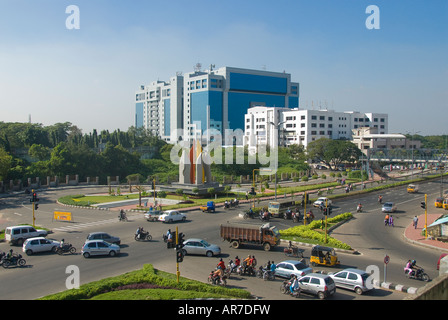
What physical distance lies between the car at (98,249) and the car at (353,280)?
1326cm

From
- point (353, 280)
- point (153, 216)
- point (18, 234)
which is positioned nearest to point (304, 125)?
point (153, 216)

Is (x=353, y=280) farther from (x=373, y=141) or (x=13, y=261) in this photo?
(x=373, y=141)

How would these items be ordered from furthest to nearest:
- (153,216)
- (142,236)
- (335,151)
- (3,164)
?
(335,151), (3,164), (153,216), (142,236)

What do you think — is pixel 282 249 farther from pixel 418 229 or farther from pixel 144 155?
pixel 144 155

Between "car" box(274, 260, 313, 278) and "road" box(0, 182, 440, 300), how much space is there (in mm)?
652

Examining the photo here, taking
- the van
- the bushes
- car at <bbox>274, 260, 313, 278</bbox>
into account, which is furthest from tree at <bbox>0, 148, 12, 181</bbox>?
car at <bbox>274, 260, 313, 278</bbox>

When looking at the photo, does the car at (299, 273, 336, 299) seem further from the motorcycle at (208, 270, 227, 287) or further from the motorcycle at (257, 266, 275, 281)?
the motorcycle at (208, 270, 227, 287)

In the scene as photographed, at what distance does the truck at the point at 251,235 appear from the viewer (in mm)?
25984

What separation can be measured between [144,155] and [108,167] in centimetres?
2021

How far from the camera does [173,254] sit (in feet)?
81.2

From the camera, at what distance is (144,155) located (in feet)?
318

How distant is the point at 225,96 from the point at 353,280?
114 m

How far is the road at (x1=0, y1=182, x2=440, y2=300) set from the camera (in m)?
18.9
